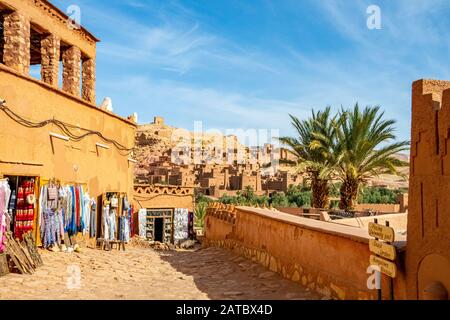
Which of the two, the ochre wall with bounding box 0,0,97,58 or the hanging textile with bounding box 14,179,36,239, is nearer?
the hanging textile with bounding box 14,179,36,239

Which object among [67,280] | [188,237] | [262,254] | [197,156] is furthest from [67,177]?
[197,156]

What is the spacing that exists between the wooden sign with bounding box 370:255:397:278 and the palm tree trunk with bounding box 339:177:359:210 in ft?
39.2

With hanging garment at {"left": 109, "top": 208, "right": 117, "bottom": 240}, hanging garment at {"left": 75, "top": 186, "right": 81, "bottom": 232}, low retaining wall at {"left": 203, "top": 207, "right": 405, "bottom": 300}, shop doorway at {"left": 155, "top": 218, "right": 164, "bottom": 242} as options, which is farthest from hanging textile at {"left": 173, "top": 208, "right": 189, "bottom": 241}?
low retaining wall at {"left": 203, "top": 207, "right": 405, "bottom": 300}

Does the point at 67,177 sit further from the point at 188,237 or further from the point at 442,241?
the point at 188,237

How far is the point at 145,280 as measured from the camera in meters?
8.94

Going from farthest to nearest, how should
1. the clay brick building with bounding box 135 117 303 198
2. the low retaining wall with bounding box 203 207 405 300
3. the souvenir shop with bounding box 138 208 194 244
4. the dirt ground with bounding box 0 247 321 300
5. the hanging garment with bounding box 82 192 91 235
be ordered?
1. the clay brick building with bounding box 135 117 303 198
2. the souvenir shop with bounding box 138 208 194 244
3. the hanging garment with bounding box 82 192 91 235
4. the dirt ground with bounding box 0 247 321 300
5. the low retaining wall with bounding box 203 207 405 300

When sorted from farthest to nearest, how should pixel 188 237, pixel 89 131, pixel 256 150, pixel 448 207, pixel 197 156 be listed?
1. pixel 256 150
2. pixel 197 156
3. pixel 188 237
4. pixel 89 131
5. pixel 448 207

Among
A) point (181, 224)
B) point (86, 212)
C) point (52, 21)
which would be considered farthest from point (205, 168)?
point (52, 21)

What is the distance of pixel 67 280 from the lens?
844cm

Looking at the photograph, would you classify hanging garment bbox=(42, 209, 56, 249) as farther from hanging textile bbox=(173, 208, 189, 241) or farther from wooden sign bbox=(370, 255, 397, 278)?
hanging textile bbox=(173, 208, 189, 241)

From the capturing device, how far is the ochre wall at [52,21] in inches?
479

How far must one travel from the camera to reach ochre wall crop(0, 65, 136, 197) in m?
9.78

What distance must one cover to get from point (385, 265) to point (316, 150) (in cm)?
1371

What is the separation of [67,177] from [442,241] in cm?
1063
